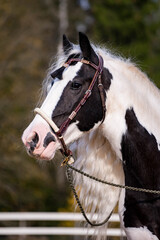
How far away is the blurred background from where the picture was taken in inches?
511

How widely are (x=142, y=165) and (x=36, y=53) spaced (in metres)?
11.9

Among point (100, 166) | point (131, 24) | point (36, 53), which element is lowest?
point (36, 53)

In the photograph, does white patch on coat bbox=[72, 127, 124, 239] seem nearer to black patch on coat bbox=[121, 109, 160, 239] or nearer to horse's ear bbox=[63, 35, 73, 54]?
black patch on coat bbox=[121, 109, 160, 239]

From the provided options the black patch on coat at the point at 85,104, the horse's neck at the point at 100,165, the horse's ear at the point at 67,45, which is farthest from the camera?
the horse's neck at the point at 100,165

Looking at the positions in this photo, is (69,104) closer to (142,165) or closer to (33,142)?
(33,142)

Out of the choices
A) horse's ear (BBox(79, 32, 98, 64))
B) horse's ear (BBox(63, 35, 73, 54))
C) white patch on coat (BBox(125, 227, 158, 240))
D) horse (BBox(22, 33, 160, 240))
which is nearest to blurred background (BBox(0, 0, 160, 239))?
horse's ear (BBox(63, 35, 73, 54))

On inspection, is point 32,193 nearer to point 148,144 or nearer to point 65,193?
point 65,193

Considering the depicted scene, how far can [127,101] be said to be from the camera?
155 inches

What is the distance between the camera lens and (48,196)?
18.0m

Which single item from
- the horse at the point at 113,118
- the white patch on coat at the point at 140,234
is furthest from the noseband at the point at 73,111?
the white patch on coat at the point at 140,234

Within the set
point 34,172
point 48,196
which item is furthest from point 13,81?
point 48,196

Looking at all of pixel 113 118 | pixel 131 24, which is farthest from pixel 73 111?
pixel 131 24

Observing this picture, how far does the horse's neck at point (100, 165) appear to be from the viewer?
4.21 m

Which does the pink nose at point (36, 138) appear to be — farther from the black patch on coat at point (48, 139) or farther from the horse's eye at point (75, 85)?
the horse's eye at point (75, 85)
